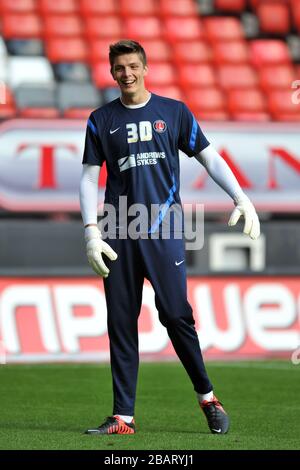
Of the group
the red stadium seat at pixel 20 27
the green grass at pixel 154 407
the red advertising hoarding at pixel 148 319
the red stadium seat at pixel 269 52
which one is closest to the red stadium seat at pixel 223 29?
the red stadium seat at pixel 269 52

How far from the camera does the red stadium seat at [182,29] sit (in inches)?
579

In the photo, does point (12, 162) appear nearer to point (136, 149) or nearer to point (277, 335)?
point (277, 335)

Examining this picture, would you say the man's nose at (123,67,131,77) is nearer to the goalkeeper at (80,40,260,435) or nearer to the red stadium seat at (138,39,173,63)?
the goalkeeper at (80,40,260,435)

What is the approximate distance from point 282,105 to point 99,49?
7.78 ft

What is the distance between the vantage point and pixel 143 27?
14648mm

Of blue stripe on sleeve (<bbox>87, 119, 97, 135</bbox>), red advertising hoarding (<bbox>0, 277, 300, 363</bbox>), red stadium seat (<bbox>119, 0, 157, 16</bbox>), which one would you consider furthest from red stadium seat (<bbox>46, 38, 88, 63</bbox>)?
blue stripe on sleeve (<bbox>87, 119, 97, 135</bbox>)

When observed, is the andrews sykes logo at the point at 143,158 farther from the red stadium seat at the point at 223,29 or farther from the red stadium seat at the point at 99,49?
the red stadium seat at the point at 223,29

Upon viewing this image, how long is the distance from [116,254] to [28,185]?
5561 millimetres

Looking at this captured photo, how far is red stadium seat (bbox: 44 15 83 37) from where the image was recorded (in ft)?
46.6

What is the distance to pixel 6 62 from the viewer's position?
13508 mm

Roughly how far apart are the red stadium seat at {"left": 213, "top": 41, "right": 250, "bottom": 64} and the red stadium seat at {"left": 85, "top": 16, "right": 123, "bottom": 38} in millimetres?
1287

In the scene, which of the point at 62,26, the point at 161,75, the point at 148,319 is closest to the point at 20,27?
the point at 62,26
